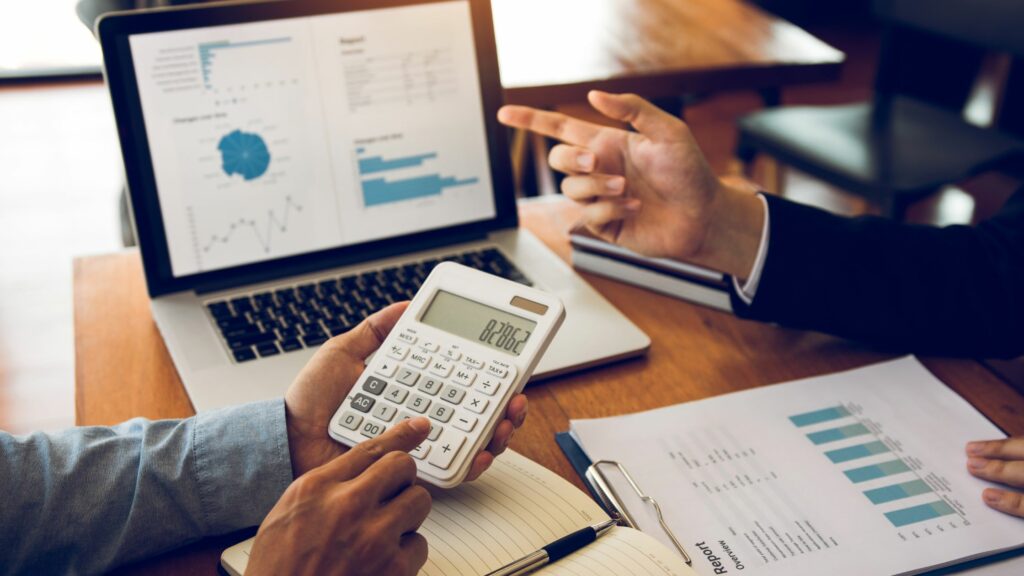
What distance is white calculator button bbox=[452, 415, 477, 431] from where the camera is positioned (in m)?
0.65

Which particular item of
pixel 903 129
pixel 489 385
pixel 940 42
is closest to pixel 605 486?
pixel 489 385

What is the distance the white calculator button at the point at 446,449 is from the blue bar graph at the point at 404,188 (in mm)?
427

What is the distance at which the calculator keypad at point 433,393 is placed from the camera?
652 mm

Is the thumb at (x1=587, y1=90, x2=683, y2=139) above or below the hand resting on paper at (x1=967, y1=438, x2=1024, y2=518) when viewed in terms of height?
above

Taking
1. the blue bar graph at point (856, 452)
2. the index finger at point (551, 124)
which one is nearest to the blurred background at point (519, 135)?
the index finger at point (551, 124)

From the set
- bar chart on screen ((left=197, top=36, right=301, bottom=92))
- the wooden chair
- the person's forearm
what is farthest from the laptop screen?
the wooden chair

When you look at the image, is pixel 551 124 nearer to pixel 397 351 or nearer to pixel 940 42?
pixel 397 351

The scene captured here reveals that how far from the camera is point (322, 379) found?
0.71 meters

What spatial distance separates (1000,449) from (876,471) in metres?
0.10

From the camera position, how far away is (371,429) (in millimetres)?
674

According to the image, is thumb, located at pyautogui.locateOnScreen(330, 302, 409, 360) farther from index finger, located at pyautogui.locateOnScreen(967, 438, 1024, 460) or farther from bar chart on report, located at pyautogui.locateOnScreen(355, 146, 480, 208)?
index finger, located at pyautogui.locateOnScreen(967, 438, 1024, 460)

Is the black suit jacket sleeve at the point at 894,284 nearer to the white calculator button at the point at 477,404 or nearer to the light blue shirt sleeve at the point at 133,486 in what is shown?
the white calculator button at the point at 477,404

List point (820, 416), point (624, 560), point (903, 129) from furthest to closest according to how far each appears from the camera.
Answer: point (903, 129) < point (820, 416) < point (624, 560)

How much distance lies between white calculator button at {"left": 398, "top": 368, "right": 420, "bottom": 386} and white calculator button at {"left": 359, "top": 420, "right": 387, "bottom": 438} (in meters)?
0.04
